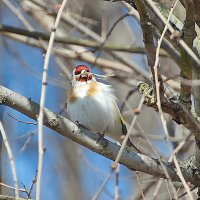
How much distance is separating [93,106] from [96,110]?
0.12 ft

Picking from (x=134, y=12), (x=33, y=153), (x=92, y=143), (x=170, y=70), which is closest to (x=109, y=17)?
(x=170, y=70)

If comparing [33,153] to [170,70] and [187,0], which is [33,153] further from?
[187,0]

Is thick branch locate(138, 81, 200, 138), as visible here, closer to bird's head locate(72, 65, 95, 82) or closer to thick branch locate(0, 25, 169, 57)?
bird's head locate(72, 65, 95, 82)

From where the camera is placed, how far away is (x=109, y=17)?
283 inches

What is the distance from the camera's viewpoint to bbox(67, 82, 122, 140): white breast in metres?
4.15

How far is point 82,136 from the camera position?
120 inches

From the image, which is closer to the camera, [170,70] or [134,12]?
[134,12]

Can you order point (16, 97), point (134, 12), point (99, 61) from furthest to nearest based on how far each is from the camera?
point (99, 61)
point (134, 12)
point (16, 97)

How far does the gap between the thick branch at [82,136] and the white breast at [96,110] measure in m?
0.95

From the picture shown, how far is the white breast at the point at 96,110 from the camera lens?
4152 mm

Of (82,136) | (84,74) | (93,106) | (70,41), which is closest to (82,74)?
(84,74)

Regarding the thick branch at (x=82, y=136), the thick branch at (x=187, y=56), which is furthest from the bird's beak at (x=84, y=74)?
the thick branch at (x=187, y=56)

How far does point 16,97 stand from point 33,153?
5.43 metres

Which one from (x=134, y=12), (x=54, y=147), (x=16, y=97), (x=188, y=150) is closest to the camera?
(x=16, y=97)
